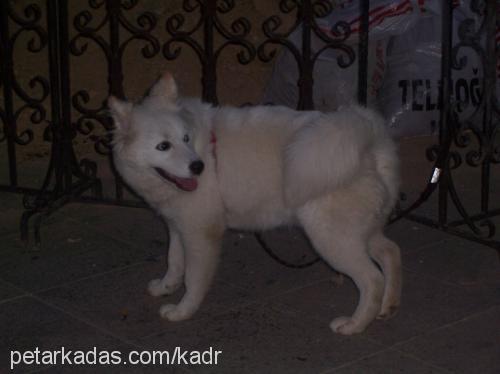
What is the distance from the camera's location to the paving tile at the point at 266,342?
11.3ft

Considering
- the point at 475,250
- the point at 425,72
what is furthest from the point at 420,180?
the point at 475,250

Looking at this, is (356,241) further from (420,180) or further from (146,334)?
(420,180)

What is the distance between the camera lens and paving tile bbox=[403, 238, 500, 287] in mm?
4363

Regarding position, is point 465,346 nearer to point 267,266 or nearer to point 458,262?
point 458,262

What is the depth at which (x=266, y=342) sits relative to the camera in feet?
12.0

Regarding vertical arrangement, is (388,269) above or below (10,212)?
above

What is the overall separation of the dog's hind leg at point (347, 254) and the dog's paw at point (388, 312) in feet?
0.33

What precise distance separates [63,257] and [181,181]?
1317mm

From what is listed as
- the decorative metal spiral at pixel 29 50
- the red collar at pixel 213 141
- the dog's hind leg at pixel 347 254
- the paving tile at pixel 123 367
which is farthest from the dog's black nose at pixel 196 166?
the decorative metal spiral at pixel 29 50

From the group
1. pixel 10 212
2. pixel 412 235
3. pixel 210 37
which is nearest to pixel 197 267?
pixel 210 37

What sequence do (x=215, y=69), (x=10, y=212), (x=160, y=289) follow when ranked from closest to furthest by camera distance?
1. (x=160, y=289)
2. (x=215, y=69)
3. (x=10, y=212)

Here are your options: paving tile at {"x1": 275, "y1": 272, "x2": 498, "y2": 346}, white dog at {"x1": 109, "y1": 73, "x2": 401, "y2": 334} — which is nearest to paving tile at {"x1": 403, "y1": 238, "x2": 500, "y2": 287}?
paving tile at {"x1": 275, "y1": 272, "x2": 498, "y2": 346}

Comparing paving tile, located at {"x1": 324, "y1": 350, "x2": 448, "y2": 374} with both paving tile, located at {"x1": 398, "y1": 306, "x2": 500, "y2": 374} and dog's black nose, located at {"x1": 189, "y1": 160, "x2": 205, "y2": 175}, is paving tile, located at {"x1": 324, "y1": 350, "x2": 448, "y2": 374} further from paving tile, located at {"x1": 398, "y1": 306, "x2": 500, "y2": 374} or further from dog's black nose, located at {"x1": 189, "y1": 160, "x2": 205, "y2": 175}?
dog's black nose, located at {"x1": 189, "y1": 160, "x2": 205, "y2": 175}

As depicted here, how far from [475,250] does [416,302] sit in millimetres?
873
